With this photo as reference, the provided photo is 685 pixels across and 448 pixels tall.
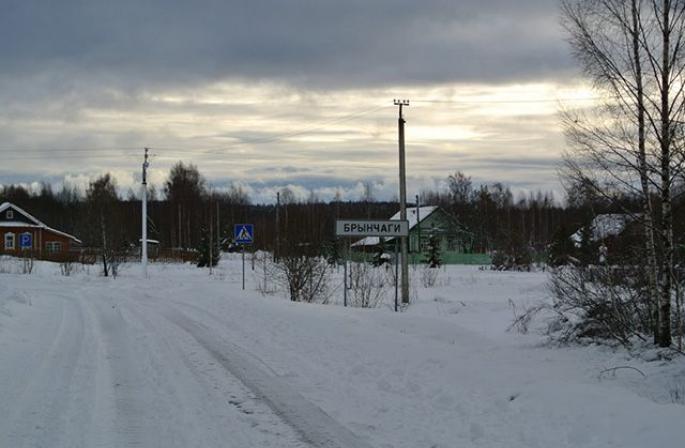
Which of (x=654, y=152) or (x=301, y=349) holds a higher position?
(x=654, y=152)

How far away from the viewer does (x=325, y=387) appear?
360 inches

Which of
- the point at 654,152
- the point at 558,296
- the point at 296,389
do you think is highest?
the point at 654,152

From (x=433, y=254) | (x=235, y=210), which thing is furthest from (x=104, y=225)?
(x=235, y=210)

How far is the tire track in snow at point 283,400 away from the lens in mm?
6676

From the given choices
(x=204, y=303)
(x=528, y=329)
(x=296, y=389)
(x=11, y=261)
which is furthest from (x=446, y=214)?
(x=296, y=389)

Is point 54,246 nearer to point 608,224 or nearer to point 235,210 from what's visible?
point 235,210

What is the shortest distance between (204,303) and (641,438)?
54.5 feet

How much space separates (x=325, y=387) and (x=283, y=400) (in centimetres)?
100

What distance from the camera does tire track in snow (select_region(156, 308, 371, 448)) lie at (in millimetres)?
6676

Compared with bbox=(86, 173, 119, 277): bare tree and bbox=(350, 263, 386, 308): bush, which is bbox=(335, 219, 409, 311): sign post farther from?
bbox=(86, 173, 119, 277): bare tree

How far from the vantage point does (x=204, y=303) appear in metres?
21.1

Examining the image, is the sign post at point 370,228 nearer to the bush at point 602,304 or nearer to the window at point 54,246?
the bush at point 602,304

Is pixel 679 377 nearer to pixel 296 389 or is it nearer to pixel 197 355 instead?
pixel 296 389

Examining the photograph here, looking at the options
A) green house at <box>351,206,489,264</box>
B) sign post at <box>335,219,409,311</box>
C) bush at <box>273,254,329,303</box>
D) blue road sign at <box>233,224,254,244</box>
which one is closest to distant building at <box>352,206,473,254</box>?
green house at <box>351,206,489,264</box>
